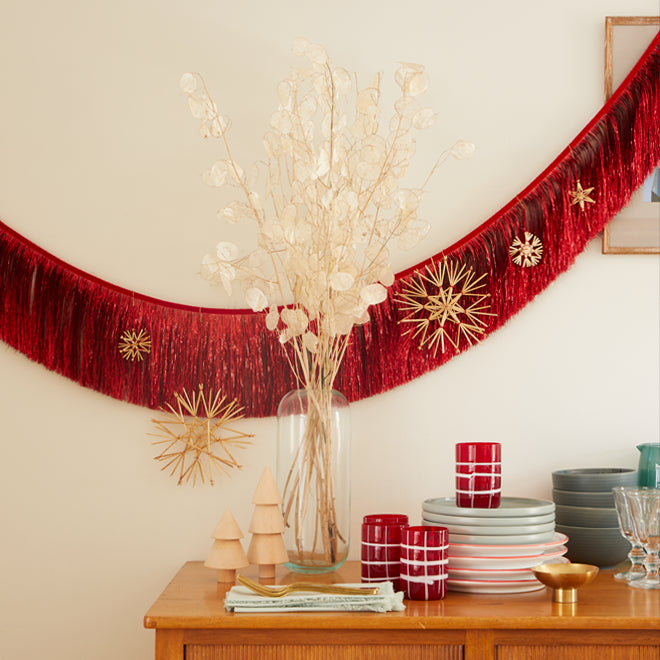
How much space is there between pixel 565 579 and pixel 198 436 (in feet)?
2.76

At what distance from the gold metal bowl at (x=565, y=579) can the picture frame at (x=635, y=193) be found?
0.78m

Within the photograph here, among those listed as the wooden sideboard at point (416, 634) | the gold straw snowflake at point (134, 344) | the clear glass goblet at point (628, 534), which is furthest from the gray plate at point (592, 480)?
the gold straw snowflake at point (134, 344)

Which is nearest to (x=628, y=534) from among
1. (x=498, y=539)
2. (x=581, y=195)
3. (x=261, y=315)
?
(x=498, y=539)

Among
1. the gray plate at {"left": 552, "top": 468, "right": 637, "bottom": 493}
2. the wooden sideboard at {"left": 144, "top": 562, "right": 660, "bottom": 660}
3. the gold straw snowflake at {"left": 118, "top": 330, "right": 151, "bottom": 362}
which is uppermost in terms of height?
the gold straw snowflake at {"left": 118, "top": 330, "right": 151, "bottom": 362}

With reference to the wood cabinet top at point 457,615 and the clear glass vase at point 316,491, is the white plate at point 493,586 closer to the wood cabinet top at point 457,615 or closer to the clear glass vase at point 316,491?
the wood cabinet top at point 457,615

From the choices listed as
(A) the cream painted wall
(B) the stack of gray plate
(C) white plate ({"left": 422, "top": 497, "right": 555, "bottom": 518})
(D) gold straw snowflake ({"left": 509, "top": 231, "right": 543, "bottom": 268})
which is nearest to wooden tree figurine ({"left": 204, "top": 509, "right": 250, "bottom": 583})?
(A) the cream painted wall

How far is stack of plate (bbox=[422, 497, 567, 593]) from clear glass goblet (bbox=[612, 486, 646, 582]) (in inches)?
5.1

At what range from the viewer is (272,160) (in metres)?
1.76

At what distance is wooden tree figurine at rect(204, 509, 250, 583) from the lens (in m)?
1.47

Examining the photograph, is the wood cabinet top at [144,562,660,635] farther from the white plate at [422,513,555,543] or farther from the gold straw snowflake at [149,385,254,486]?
the gold straw snowflake at [149,385,254,486]

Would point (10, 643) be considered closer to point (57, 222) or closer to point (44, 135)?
point (57, 222)

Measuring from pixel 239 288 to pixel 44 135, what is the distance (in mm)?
578

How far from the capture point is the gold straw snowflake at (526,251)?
177 centimetres

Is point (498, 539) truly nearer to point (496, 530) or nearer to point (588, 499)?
point (496, 530)
